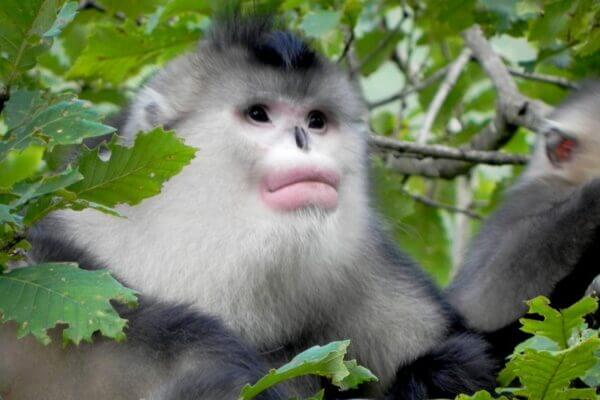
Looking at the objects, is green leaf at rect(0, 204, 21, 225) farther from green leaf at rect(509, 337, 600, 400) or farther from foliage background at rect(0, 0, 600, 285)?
foliage background at rect(0, 0, 600, 285)

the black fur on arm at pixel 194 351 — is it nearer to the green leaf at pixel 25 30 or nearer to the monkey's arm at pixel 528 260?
the green leaf at pixel 25 30

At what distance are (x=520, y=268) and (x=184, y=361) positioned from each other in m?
1.51

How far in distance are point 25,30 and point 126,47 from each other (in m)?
2.00

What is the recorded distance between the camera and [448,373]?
3275mm

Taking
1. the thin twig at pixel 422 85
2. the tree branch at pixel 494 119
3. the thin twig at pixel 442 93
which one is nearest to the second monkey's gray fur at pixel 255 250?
the tree branch at pixel 494 119

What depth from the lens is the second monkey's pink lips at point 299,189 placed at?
3.12 metres

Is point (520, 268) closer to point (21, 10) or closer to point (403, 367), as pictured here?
point (403, 367)

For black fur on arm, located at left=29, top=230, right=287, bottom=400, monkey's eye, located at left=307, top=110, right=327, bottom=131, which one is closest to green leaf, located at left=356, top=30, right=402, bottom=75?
monkey's eye, located at left=307, top=110, right=327, bottom=131

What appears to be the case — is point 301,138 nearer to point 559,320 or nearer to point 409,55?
point 559,320

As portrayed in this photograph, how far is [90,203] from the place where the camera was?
7.93 feet

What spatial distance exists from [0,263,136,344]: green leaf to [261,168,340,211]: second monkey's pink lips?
82 cm

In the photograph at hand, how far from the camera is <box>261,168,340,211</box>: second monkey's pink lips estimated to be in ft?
10.2

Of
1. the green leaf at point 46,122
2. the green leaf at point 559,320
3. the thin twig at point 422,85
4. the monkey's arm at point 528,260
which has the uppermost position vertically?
the green leaf at point 46,122

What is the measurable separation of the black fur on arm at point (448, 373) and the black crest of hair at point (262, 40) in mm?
974
